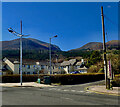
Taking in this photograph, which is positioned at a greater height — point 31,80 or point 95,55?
point 95,55

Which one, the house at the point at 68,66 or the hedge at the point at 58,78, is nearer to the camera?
the hedge at the point at 58,78

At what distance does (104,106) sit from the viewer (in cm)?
935

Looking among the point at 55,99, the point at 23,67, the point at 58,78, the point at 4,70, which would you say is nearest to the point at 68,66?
the point at 23,67

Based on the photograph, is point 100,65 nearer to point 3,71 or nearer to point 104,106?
point 3,71

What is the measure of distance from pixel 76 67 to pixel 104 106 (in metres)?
78.1

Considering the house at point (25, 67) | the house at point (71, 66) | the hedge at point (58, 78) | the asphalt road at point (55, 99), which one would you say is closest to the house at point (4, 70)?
the house at point (25, 67)

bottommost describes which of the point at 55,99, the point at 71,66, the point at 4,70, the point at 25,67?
the point at 4,70

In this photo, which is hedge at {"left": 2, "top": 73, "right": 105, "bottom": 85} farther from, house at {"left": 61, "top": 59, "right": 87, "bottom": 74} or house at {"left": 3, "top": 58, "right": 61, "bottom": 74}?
house at {"left": 61, "top": 59, "right": 87, "bottom": 74}

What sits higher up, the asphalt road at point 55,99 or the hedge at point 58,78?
the asphalt road at point 55,99

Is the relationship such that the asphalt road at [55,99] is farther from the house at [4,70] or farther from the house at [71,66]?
the house at [71,66]

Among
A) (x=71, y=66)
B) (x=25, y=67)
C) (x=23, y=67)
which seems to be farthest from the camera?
(x=71, y=66)

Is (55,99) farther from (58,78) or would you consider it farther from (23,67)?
(23,67)

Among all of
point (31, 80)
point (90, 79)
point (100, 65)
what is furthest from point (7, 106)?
point (100, 65)

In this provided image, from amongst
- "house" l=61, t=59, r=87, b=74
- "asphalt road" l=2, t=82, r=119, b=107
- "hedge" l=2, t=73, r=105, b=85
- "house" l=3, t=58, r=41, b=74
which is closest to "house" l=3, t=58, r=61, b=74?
"house" l=3, t=58, r=41, b=74
